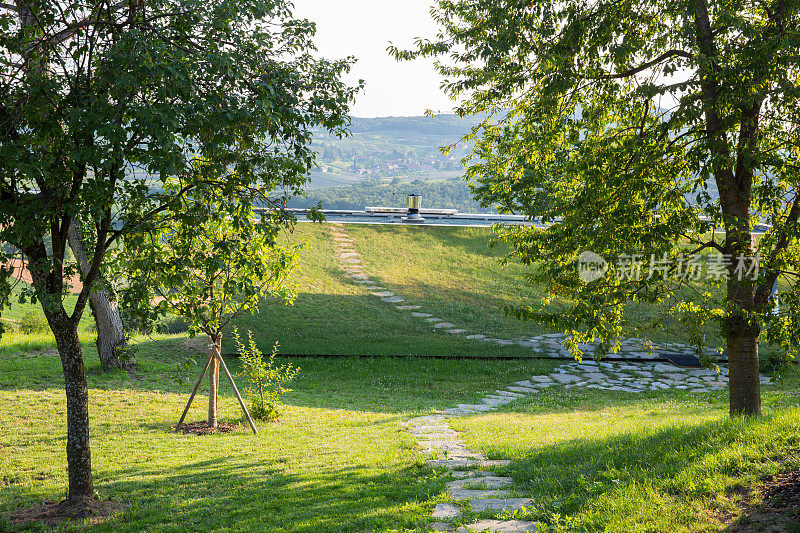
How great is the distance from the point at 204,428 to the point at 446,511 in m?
4.99

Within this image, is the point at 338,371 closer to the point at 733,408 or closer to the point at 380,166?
the point at 733,408

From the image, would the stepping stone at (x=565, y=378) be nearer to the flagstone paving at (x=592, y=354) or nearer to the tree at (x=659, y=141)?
the flagstone paving at (x=592, y=354)

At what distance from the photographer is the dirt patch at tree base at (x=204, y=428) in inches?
334

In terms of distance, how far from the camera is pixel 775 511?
4.10 m

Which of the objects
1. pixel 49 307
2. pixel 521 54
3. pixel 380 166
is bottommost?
pixel 49 307

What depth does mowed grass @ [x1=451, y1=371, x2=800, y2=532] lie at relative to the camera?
424cm

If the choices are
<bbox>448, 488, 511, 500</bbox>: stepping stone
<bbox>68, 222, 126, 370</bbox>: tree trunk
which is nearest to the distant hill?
<bbox>68, 222, 126, 370</bbox>: tree trunk

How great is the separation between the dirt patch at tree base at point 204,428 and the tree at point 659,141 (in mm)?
4731

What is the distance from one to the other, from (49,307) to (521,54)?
18.3 feet

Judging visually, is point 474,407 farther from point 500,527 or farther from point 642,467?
point 500,527

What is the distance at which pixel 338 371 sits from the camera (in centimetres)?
1366

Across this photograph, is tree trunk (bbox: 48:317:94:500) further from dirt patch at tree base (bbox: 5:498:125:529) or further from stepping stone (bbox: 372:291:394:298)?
stepping stone (bbox: 372:291:394:298)

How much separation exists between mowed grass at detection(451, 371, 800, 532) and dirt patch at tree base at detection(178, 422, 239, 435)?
137 inches

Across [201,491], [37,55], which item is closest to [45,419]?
[201,491]
